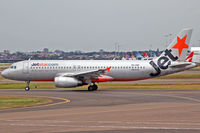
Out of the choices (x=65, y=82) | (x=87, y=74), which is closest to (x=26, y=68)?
(x=65, y=82)

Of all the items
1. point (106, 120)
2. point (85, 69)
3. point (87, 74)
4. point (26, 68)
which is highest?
point (26, 68)

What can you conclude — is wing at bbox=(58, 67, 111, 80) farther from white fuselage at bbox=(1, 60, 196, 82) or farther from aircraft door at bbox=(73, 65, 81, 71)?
aircraft door at bbox=(73, 65, 81, 71)

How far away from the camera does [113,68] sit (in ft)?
141

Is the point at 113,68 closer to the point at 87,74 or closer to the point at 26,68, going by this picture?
the point at 87,74

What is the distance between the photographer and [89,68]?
4341 centimetres

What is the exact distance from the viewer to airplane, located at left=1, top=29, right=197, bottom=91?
42.8 metres

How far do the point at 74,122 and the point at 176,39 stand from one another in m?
28.7

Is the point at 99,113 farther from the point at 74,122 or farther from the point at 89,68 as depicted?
the point at 89,68

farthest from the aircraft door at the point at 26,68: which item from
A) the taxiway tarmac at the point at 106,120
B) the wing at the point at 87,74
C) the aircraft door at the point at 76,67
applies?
the taxiway tarmac at the point at 106,120

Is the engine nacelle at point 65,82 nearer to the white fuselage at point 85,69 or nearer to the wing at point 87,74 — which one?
the wing at point 87,74

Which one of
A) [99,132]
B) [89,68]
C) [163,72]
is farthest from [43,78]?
[99,132]

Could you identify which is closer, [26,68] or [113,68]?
[113,68]

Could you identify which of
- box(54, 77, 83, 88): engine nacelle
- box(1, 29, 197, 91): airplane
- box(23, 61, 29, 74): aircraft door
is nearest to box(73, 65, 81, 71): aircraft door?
box(1, 29, 197, 91): airplane

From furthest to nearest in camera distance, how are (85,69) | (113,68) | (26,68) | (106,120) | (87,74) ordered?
(26,68) < (85,69) < (113,68) < (87,74) < (106,120)
